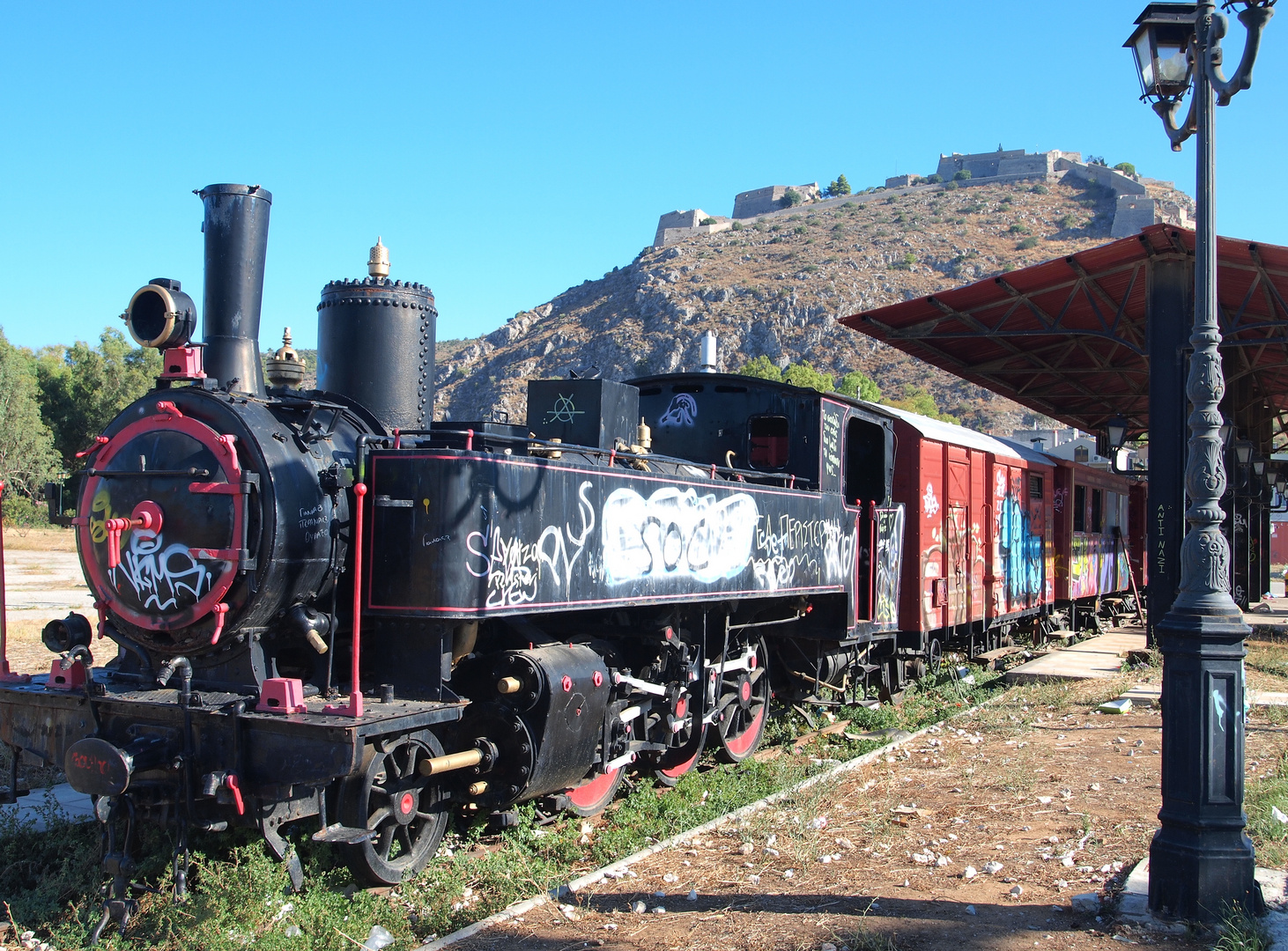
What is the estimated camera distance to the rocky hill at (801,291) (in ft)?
264

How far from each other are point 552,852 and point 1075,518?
1456 cm

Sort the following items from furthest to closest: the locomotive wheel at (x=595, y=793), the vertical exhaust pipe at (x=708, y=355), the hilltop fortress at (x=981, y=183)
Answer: the hilltop fortress at (x=981, y=183) < the vertical exhaust pipe at (x=708, y=355) < the locomotive wheel at (x=595, y=793)

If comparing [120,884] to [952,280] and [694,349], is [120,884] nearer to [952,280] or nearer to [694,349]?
[694,349]

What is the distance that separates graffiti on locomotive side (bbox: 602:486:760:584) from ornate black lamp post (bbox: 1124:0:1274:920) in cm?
279

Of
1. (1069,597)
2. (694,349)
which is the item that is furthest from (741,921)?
(694,349)

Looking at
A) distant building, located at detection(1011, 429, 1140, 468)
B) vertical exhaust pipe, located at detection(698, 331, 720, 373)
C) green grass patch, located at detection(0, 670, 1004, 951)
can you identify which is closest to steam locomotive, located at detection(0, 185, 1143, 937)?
green grass patch, located at detection(0, 670, 1004, 951)

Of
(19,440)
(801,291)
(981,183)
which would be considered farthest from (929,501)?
(981,183)

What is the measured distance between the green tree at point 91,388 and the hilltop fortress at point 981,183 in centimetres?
8199

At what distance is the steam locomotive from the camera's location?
4.61 metres

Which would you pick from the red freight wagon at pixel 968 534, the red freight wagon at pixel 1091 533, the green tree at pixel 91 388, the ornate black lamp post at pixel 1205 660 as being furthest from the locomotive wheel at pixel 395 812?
the green tree at pixel 91 388

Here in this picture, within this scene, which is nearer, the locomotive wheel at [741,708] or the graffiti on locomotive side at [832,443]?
the locomotive wheel at [741,708]

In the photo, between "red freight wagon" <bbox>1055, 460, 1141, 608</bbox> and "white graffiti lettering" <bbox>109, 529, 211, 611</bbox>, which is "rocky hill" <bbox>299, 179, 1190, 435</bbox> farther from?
"white graffiti lettering" <bbox>109, 529, 211, 611</bbox>

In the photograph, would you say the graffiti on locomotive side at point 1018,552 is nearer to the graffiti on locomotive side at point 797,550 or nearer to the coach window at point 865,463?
the coach window at point 865,463

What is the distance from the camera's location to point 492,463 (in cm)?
494
